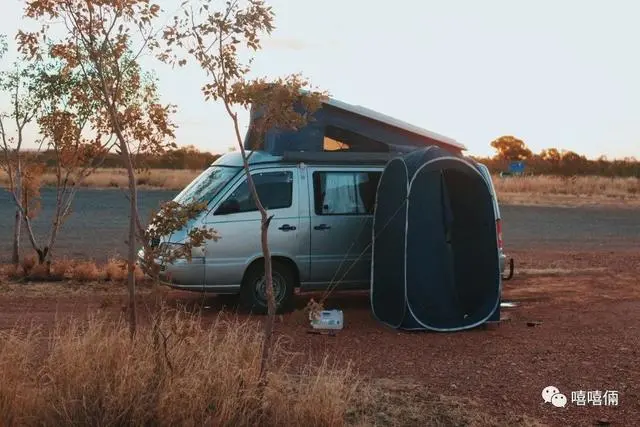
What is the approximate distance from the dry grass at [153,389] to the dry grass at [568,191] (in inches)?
1350

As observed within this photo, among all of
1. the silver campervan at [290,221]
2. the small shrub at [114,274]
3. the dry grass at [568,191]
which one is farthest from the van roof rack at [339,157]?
the dry grass at [568,191]

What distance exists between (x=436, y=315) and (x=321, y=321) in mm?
1389

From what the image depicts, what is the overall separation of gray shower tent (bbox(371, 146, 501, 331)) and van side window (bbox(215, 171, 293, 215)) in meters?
1.21

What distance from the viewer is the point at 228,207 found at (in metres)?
10.6

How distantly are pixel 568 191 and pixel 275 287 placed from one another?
135 feet

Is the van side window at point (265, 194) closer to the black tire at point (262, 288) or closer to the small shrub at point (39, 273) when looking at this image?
the black tire at point (262, 288)

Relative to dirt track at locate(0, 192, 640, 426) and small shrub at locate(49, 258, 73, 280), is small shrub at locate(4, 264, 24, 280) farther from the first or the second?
dirt track at locate(0, 192, 640, 426)

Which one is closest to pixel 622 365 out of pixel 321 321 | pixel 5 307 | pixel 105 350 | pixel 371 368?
pixel 371 368

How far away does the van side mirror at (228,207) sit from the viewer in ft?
34.6

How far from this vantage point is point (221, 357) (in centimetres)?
612

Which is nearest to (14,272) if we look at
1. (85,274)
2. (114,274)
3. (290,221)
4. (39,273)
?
(39,273)

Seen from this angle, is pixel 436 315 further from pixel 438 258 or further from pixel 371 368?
pixel 371 368

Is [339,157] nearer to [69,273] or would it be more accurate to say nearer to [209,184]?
[209,184]

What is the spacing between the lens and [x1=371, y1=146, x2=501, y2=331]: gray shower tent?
32.9 feet
